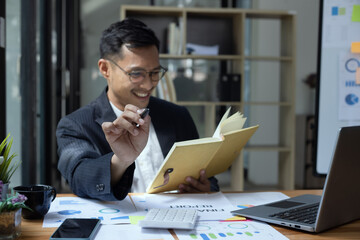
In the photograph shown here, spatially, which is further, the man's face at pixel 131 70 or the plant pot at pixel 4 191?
the man's face at pixel 131 70

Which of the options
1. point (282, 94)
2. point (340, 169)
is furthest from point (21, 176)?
point (282, 94)

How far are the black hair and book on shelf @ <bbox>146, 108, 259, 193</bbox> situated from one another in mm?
528

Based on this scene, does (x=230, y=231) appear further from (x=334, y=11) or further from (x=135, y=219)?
(x=334, y=11)

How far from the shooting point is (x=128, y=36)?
1.63 metres

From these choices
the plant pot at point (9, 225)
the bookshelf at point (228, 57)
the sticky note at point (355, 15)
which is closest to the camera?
the plant pot at point (9, 225)

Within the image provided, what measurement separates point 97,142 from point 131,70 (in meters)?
0.31

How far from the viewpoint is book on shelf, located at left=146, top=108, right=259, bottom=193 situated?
1.17 metres

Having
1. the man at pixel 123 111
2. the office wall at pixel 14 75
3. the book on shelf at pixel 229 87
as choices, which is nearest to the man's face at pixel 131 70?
the man at pixel 123 111

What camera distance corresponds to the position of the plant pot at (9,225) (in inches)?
32.4

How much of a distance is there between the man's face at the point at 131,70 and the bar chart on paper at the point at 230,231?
79cm

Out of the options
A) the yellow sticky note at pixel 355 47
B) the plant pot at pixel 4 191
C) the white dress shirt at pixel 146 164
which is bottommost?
the white dress shirt at pixel 146 164

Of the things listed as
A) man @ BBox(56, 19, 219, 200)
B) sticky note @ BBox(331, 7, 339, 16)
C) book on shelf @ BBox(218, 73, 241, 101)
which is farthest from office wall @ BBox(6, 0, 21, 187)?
book on shelf @ BBox(218, 73, 241, 101)

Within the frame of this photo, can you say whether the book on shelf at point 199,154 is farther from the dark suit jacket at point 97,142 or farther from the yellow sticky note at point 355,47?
the yellow sticky note at point 355,47

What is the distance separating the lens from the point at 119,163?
117 centimetres
